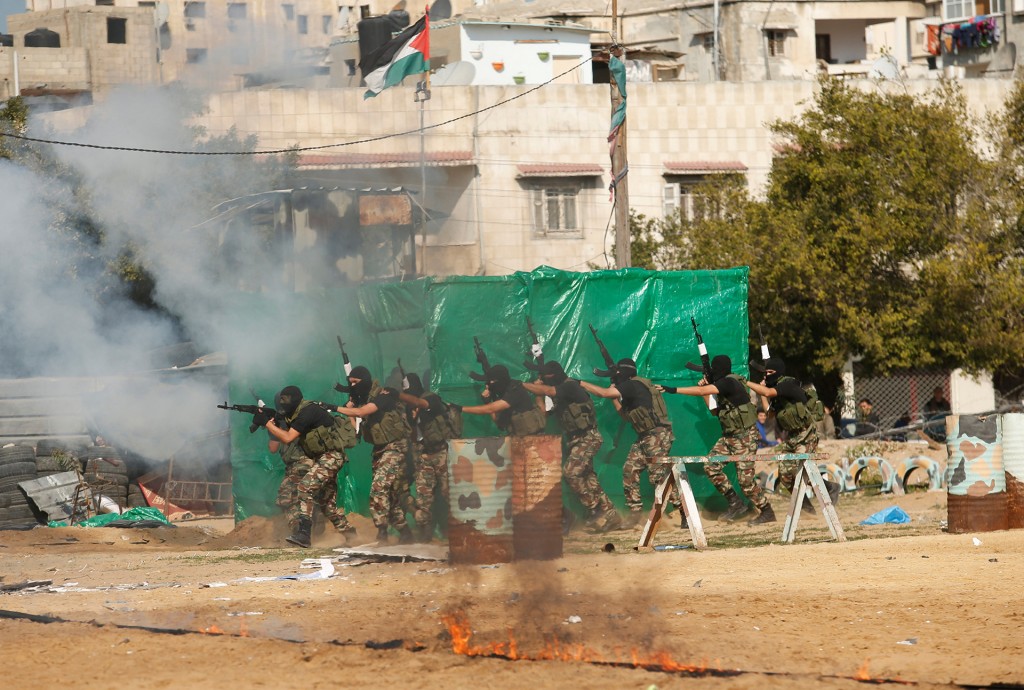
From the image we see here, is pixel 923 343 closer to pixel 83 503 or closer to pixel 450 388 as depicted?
pixel 450 388

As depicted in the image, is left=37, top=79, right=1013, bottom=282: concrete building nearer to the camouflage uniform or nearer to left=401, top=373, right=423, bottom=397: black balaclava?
left=401, top=373, right=423, bottom=397: black balaclava

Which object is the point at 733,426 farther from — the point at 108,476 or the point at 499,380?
the point at 108,476

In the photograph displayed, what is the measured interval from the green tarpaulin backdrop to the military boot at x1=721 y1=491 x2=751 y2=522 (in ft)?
1.64

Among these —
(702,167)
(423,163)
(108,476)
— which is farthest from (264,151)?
(702,167)

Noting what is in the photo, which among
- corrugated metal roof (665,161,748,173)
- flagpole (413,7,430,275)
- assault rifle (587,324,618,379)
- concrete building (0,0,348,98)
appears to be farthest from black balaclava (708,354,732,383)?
corrugated metal roof (665,161,748,173)

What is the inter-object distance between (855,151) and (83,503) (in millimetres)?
14418

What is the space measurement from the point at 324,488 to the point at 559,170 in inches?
711

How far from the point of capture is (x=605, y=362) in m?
13.7

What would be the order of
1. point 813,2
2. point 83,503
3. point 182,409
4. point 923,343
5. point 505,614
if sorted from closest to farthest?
point 505,614 → point 83,503 → point 182,409 → point 923,343 → point 813,2

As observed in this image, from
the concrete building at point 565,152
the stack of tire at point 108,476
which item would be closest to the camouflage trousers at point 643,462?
the stack of tire at point 108,476

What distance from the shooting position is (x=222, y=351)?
51.5ft

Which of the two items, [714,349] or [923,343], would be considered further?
[923,343]

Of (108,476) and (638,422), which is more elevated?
(638,422)

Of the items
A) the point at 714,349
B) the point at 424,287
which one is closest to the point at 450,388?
the point at 424,287
